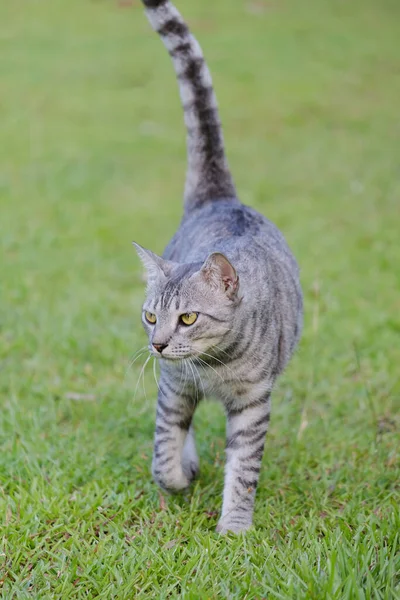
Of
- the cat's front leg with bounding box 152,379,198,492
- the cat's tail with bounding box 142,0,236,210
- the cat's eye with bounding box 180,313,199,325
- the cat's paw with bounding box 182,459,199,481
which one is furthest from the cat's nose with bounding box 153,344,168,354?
the cat's tail with bounding box 142,0,236,210

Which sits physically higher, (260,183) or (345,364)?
(260,183)

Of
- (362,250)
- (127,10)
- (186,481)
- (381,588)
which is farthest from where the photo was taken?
(127,10)

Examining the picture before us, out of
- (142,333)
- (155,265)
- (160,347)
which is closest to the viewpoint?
(160,347)

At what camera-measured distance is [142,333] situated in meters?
5.35

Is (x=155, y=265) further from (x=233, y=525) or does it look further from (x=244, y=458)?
(x=233, y=525)

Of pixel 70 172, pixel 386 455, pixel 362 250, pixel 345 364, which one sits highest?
pixel 70 172

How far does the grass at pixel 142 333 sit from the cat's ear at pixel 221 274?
958 mm

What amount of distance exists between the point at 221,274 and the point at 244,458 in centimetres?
81

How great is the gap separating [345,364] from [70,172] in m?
4.89

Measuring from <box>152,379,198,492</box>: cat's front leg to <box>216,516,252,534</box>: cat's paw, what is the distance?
29 centimetres

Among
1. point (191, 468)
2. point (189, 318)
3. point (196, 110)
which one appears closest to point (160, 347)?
point (189, 318)

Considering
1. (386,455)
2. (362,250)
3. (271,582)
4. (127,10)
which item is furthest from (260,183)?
(127,10)

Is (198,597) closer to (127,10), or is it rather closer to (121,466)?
(121,466)

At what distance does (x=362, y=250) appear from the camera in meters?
6.94
